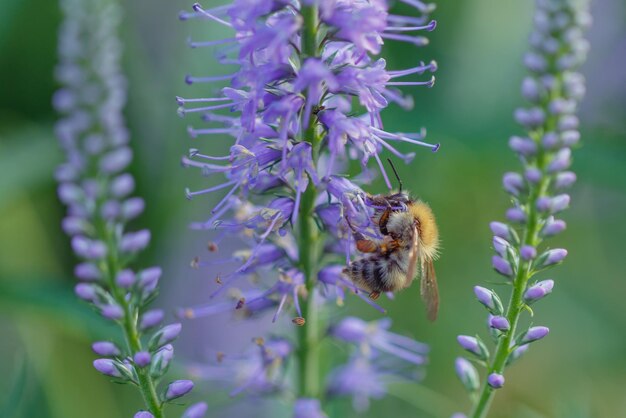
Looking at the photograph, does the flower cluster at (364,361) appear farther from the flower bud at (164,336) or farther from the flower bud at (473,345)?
the flower bud at (164,336)

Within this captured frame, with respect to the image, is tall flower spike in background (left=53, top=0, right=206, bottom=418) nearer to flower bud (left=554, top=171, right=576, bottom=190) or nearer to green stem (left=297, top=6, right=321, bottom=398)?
green stem (left=297, top=6, right=321, bottom=398)

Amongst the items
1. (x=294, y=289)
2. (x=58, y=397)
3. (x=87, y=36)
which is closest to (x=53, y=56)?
(x=58, y=397)

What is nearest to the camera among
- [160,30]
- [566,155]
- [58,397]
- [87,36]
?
[566,155]

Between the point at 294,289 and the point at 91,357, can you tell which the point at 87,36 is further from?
the point at 91,357

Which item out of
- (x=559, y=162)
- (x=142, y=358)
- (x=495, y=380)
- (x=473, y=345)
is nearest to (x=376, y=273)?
(x=473, y=345)

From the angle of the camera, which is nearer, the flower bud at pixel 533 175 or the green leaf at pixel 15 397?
the flower bud at pixel 533 175

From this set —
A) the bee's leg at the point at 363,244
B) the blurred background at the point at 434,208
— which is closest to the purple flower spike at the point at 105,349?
the bee's leg at the point at 363,244
